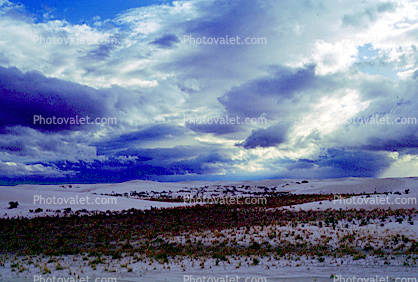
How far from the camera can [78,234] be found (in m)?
19.2
